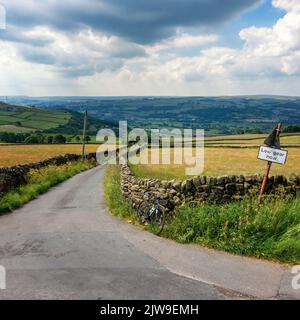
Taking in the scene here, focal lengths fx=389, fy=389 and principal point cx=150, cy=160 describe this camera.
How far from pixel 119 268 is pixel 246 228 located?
144 inches

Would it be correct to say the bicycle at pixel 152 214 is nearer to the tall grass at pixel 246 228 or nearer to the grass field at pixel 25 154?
the tall grass at pixel 246 228

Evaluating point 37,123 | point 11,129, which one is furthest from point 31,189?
point 37,123

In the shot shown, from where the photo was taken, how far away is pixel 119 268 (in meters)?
9.27

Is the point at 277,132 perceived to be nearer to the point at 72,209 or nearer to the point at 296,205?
the point at 296,205

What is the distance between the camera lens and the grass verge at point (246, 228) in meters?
9.91

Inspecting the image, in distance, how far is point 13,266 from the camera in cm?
956

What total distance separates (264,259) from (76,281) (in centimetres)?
465

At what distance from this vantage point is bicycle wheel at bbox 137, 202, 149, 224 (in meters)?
13.4

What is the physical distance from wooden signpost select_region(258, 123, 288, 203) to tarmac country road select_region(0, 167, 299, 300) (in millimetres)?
3210

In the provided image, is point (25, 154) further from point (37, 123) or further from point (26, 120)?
point (26, 120)

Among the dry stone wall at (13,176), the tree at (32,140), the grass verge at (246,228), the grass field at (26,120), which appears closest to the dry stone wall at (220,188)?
the grass verge at (246,228)

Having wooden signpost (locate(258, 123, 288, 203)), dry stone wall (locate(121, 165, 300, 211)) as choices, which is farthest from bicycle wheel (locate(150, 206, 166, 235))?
wooden signpost (locate(258, 123, 288, 203))

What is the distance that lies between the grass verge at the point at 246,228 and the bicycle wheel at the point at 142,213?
4.17 ft

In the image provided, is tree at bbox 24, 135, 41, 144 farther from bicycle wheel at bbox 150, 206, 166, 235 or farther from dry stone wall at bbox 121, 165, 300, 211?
bicycle wheel at bbox 150, 206, 166, 235
